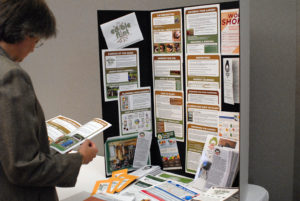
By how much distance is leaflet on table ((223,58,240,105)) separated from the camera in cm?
131

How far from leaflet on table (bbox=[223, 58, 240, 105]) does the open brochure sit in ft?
1.82

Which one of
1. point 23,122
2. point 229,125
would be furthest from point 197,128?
point 23,122

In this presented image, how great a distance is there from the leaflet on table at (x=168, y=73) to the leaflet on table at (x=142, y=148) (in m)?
0.27

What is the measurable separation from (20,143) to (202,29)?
94cm

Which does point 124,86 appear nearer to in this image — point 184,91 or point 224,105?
point 184,91

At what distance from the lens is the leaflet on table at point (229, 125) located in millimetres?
1334

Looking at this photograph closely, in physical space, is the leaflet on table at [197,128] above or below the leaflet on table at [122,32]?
below

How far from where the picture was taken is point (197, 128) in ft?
4.91

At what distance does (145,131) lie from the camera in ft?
5.45

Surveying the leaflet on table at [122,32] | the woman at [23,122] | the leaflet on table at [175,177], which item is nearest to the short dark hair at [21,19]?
the woman at [23,122]

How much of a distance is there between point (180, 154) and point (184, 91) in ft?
1.10

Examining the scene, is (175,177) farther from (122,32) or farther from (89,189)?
(122,32)

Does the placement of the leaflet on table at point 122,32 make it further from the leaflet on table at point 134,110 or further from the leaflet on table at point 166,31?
the leaflet on table at point 134,110

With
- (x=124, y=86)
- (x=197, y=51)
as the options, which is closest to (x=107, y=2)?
(x=124, y=86)
